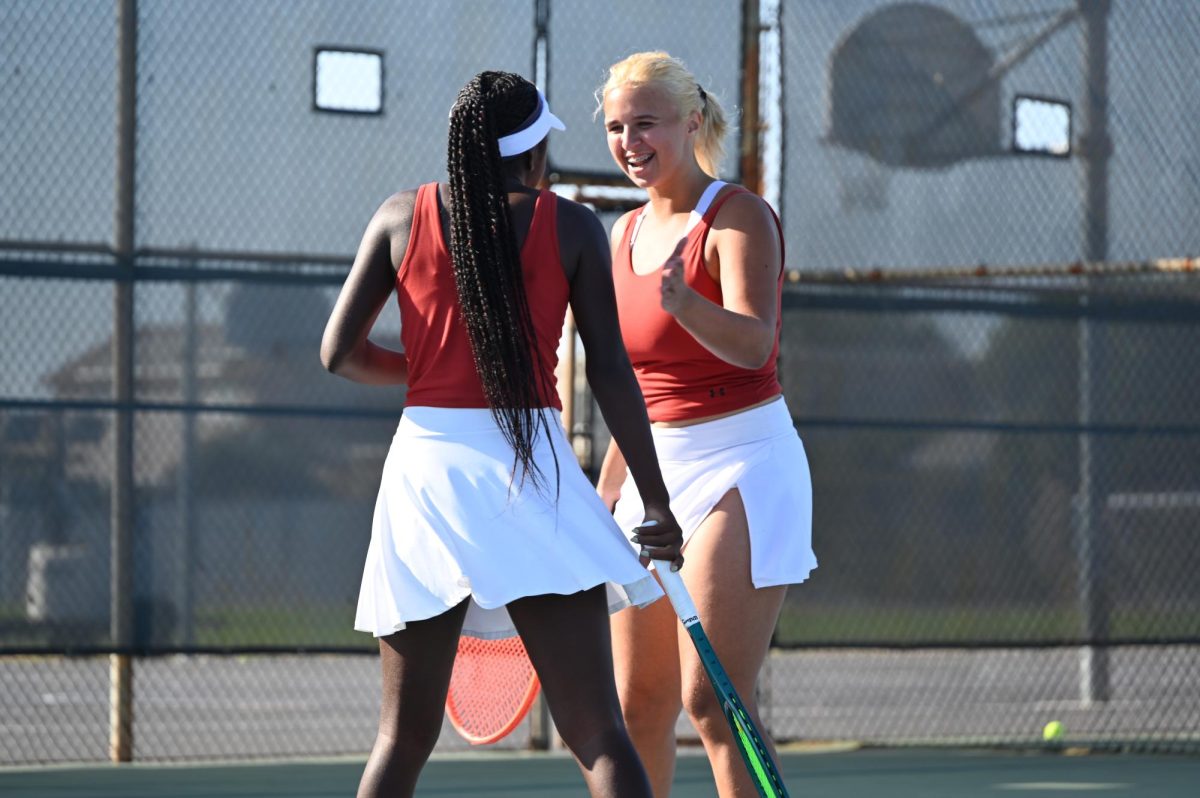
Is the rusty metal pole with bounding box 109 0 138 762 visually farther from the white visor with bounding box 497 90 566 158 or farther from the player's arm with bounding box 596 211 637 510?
the white visor with bounding box 497 90 566 158

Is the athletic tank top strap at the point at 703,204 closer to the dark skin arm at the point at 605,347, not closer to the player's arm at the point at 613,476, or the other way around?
the player's arm at the point at 613,476

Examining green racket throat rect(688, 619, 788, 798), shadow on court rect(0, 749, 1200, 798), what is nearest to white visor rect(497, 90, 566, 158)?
green racket throat rect(688, 619, 788, 798)

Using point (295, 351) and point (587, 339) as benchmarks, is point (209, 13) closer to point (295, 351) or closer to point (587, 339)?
point (295, 351)

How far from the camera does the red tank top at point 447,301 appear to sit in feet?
8.98

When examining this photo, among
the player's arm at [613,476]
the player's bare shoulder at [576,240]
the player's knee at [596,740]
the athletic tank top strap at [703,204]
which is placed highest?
the athletic tank top strap at [703,204]

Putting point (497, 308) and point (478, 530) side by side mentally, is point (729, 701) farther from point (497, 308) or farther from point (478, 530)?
point (497, 308)

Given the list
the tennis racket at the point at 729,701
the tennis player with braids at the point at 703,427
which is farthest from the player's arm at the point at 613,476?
the tennis racket at the point at 729,701

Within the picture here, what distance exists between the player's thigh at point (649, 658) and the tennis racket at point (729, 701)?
37cm

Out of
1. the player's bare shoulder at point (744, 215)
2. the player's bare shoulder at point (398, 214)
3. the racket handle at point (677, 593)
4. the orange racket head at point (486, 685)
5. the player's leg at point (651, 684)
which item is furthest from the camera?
the orange racket head at point (486, 685)

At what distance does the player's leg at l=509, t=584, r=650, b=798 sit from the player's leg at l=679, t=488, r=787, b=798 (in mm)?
616

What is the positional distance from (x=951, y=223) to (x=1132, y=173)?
2.33ft

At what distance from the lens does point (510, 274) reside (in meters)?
2.70

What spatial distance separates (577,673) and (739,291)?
34.4 inches

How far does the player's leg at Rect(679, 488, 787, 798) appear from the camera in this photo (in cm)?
332
